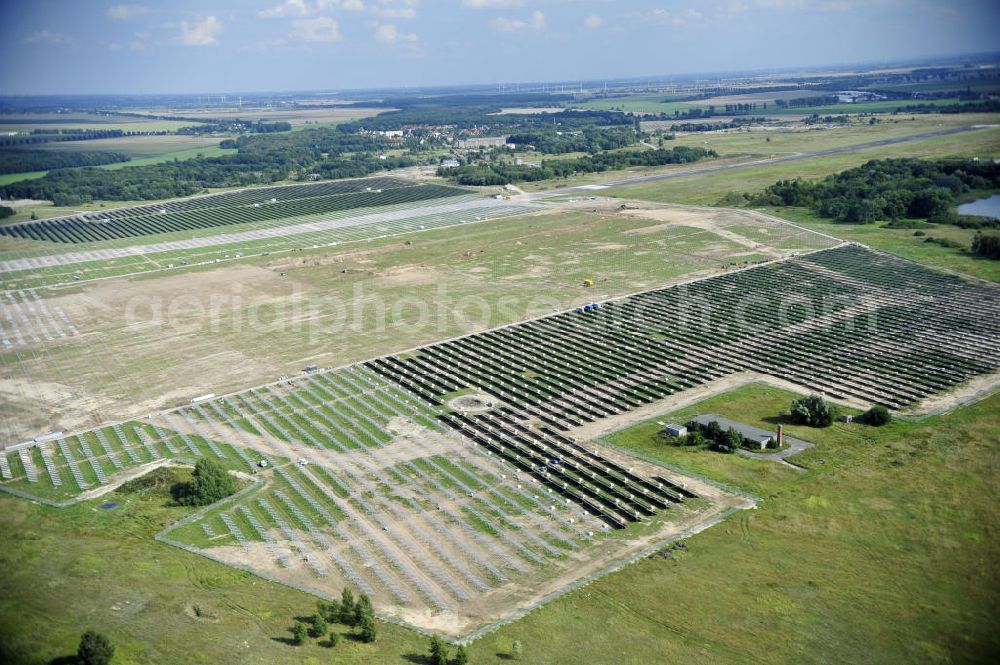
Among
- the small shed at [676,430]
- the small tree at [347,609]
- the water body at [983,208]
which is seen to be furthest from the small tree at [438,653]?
the water body at [983,208]

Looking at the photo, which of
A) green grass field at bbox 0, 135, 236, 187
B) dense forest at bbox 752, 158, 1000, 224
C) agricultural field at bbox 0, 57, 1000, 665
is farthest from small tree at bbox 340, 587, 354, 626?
green grass field at bbox 0, 135, 236, 187

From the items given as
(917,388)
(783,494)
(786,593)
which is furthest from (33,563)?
(917,388)

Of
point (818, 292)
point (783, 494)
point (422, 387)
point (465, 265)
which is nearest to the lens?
point (783, 494)

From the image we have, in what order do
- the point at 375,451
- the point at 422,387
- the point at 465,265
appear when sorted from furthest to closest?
1. the point at 465,265
2. the point at 422,387
3. the point at 375,451

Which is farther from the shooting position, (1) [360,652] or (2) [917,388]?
(2) [917,388]

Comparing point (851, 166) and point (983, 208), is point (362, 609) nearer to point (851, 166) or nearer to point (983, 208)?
point (983, 208)

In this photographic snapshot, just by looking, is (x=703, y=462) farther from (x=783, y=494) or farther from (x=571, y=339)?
(x=571, y=339)

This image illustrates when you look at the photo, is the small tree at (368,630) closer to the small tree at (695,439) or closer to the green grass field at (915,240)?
the small tree at (695,439)
